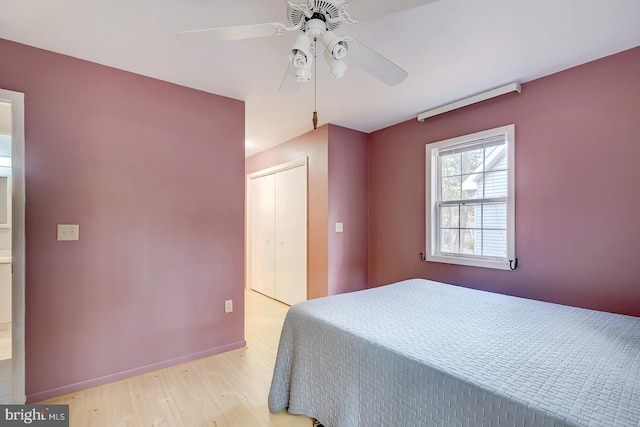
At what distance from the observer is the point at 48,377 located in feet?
6.24

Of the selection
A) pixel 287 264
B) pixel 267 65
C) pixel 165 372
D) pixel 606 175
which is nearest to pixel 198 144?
pixel 267 65

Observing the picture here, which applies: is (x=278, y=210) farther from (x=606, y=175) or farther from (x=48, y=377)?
(x=606, y=175)

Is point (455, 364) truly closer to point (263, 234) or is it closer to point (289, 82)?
point (289, 82)

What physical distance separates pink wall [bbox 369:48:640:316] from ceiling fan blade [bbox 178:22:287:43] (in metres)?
2.18

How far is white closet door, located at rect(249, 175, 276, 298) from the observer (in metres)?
4.41

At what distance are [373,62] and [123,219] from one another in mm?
2044

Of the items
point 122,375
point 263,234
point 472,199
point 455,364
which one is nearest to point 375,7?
point 455,364

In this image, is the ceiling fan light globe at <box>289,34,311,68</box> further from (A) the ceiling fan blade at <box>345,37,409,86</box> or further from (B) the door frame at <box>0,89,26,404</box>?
(B) the door frame at <box>0,89,26,404</box>

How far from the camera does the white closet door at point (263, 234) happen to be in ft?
14.5

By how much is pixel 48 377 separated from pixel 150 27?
231cm

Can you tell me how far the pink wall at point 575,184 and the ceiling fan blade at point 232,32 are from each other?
7.15 ft

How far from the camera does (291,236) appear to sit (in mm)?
3973

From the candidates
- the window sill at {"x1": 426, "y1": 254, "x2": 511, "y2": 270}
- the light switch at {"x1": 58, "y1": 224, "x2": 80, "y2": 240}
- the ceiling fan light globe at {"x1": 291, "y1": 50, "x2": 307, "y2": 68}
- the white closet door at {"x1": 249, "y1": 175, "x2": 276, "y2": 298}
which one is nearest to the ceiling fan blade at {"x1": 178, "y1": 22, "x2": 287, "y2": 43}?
the ceiling fan light globe at {"x1": 291, "y1": 50, "x2": 307, "y2": 68}

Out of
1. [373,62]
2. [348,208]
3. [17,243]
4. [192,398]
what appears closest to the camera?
[373,62]
